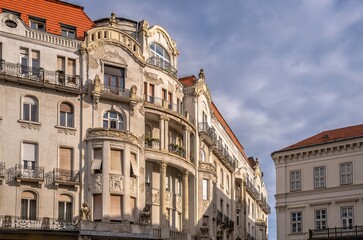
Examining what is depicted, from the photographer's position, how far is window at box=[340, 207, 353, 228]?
60.0 meters

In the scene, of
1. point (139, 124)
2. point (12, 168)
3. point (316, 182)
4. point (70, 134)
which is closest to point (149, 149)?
point (139, 124)

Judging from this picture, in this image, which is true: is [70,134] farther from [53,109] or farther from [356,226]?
[356,226]

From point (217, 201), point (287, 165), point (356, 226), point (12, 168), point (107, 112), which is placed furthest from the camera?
point (217, 201)

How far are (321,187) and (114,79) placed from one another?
20.8 m

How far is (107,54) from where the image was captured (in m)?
54.4

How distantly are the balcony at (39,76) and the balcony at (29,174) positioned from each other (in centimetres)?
600

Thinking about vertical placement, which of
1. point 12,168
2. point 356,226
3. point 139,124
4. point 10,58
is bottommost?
point 356,226

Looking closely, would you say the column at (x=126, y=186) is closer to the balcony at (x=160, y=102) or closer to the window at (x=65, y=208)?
the window at (x=65, y=208)

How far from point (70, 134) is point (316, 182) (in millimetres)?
23166

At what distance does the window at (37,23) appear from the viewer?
53250 millimetres

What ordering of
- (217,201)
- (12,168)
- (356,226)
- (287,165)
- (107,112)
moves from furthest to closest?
1. (217,201)
2. (287,165)
3. (356,226)
4. (107,112)
5. (12,168)

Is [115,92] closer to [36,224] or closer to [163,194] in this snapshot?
[163,194]

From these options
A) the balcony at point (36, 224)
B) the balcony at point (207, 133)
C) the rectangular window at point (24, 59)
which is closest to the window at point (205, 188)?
the balcony at point (207, 133)

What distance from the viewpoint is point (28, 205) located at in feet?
→ 160
